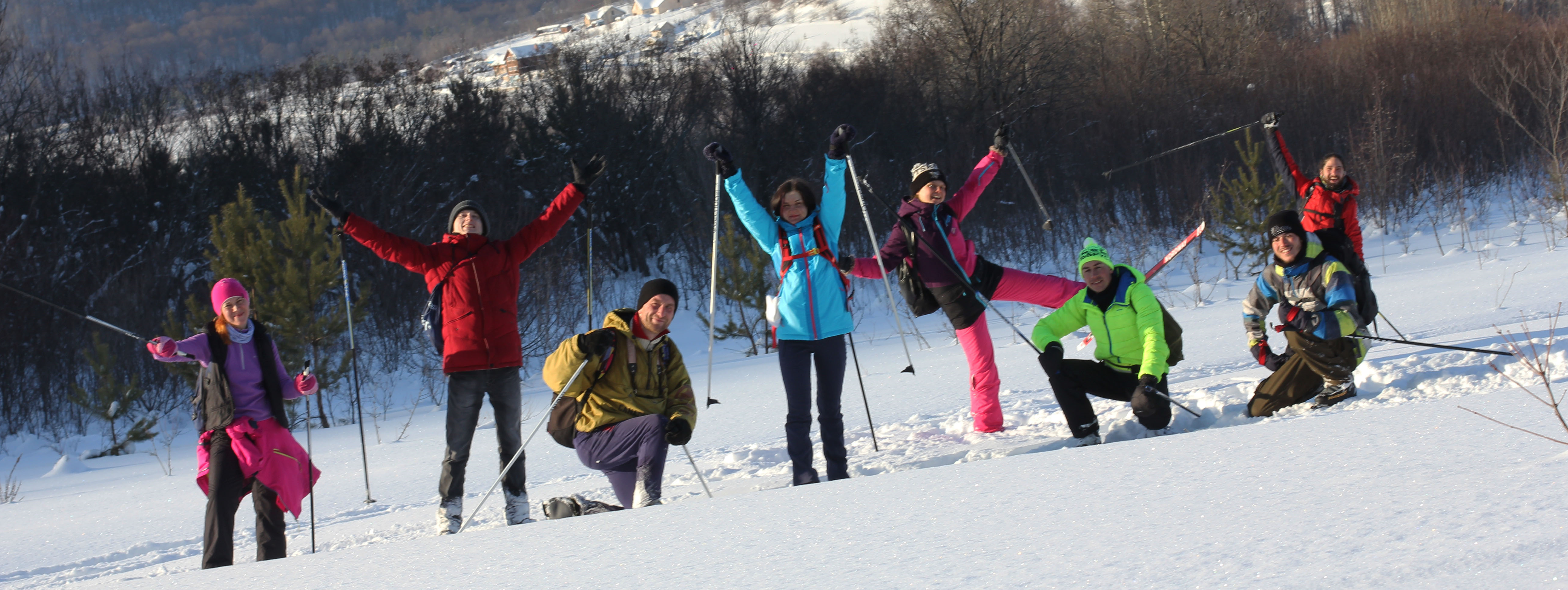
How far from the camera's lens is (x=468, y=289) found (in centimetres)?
425

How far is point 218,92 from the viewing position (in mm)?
18016

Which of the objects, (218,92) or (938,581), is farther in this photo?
(218,92)

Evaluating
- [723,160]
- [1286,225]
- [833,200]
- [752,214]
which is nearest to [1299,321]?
[1286,225]

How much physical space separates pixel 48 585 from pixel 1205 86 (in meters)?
23.8

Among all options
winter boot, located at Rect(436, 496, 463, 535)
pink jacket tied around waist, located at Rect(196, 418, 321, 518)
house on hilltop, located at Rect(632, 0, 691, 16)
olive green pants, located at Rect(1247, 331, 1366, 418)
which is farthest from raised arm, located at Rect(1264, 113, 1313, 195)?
house on hilltop, located at Rect(632, 0, 691, 16)

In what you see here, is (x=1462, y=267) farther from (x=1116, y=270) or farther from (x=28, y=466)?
(x=28, y=466)

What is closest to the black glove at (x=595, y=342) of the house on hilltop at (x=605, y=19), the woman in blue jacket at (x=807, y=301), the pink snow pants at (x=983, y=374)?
the woman in blue jacket at (x=807, y=301)

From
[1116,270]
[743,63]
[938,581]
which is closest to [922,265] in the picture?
[1116,270]

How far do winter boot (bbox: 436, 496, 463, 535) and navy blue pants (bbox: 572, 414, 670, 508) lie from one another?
0.61m

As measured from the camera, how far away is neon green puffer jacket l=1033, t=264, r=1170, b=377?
4.52m

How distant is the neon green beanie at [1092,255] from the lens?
4.57m

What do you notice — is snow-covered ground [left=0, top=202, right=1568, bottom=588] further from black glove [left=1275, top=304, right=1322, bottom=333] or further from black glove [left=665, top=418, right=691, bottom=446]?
black glove [left=665, top=418, right=691, bottom=446]

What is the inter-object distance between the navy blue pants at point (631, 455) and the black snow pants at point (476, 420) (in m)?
0.43

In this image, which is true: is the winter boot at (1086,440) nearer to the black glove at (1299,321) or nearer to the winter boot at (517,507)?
the black glove at (1299,321)
